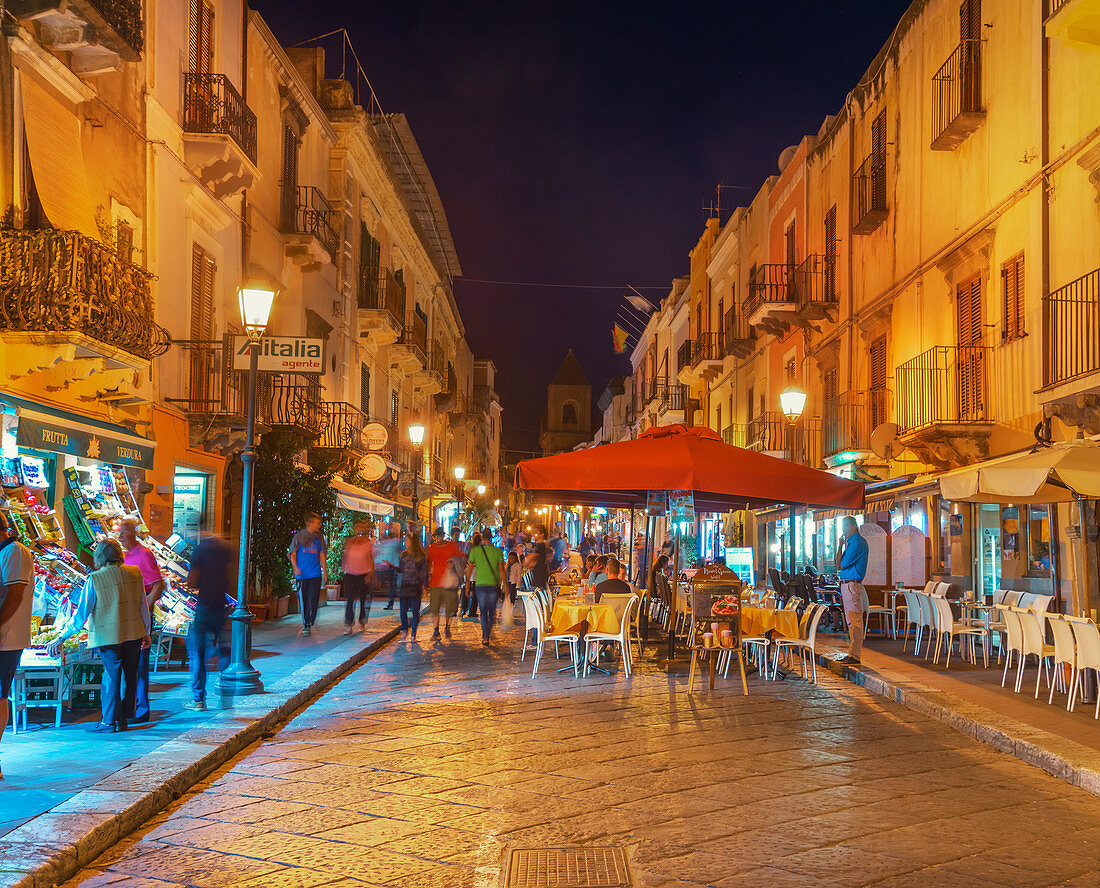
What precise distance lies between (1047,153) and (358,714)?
36.6ft

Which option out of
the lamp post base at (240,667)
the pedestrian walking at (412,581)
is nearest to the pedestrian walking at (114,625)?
the lamp post base at (240,667)

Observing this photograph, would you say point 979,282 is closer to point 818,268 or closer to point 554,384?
point 818,268

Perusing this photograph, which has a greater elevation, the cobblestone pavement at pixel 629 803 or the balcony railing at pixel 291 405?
the balcony railing at pixel 291 405

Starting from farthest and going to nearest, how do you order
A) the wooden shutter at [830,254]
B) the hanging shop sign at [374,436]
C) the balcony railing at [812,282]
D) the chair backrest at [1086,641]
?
the hanging shop sign at [374,436] < the balcony railing at [812,282] < the wooden shutter at [830,254] < the chair backrest at [1086,641]

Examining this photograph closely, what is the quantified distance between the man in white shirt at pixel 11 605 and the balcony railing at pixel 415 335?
25308 mm

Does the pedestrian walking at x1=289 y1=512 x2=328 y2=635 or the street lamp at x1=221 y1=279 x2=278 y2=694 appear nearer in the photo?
the street lamp at x1=221 y1=279 x2=278 y2=694

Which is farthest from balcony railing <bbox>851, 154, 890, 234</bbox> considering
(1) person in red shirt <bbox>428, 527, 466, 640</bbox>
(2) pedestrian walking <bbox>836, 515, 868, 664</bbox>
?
(1) person in red shirt <bbox>428, 527, 466, 640</bbox>

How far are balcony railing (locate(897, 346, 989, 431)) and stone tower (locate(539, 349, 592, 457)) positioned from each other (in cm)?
9738

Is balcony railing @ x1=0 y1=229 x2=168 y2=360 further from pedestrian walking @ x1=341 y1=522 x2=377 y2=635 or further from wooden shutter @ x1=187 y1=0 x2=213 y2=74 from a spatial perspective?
pedestrian walking @ x1=341 y1=522 x2=377 y2=635

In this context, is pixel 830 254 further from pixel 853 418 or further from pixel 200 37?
pixel 200 37

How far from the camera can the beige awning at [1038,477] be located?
9.41 m

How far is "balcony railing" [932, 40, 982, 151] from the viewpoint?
1648cm

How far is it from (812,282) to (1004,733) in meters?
18.1

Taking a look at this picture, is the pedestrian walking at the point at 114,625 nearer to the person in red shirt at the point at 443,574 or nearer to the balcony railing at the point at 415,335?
the person in red shirt at the point at 443,574
